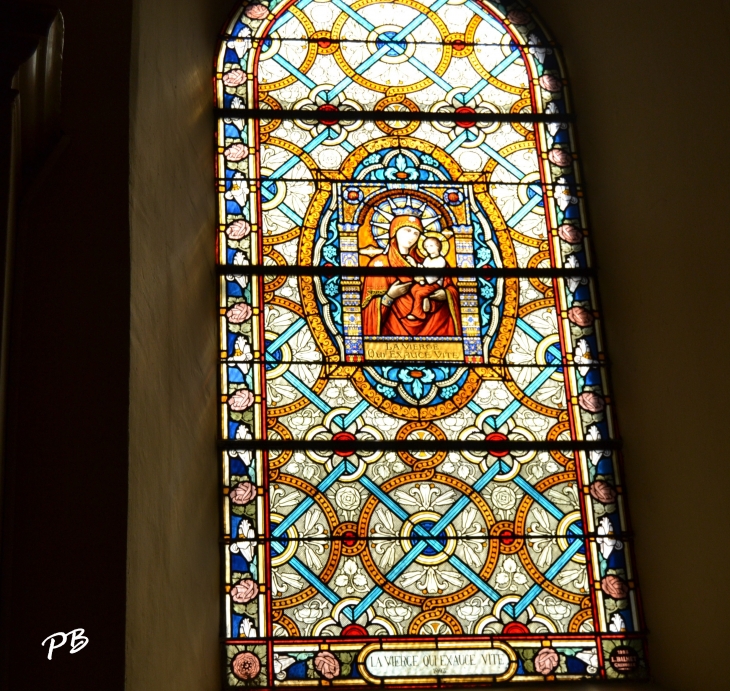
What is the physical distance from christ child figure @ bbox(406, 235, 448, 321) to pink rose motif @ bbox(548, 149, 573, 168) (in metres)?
0.70

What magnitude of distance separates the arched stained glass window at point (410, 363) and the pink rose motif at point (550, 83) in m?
0.01

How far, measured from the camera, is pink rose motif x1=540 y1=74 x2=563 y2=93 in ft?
21.2

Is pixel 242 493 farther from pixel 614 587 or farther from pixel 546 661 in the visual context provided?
pixel 614 587

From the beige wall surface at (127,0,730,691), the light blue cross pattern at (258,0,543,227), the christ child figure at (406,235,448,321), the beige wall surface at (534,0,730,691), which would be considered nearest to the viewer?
the beige wall surface at (127,0,730,691)

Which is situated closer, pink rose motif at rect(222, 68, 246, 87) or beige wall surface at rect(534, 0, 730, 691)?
beige wall surface at rect(534, 0, 730, 691)

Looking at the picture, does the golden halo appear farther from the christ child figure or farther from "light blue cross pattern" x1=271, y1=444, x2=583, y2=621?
"light blue cross pattern" x1=271, y1=444, x2=583, y2=621

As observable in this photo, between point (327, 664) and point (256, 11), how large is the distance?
10.1ft

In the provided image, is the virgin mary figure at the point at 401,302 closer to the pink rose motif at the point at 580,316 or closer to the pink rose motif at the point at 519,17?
the pink rose motif at the point at 580,316

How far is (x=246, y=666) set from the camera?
16.6 feet

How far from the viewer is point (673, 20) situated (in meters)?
5.52

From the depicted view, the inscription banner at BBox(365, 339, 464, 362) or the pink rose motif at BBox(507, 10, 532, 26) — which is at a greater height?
Result: the pink rose motif at BBox(507, 10, 532, 26)

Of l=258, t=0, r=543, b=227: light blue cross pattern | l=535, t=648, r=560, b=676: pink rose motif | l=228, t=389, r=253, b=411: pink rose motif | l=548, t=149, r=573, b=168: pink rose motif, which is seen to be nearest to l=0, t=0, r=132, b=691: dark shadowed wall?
l=228, t=389, r=253, b=411: pink rose motif

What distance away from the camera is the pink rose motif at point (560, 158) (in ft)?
20.5

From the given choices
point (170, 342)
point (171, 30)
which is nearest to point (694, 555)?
point (170, 342)
